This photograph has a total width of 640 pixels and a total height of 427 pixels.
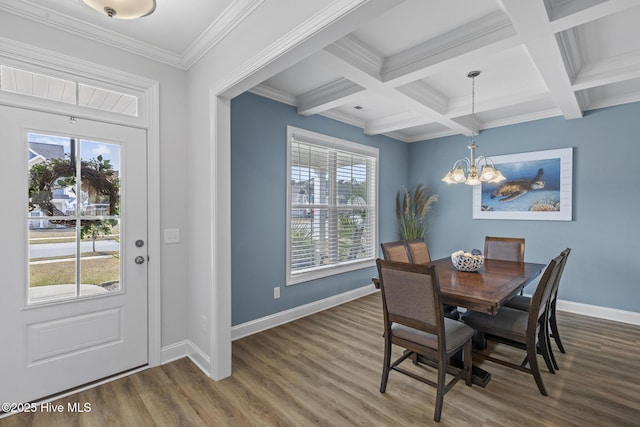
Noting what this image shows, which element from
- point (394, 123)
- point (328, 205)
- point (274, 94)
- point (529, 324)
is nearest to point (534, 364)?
point (529, 324)

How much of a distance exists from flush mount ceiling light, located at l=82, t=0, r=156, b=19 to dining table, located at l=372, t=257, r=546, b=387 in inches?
89.7

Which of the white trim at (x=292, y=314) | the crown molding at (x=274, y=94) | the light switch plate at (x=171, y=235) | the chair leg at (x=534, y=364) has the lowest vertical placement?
the white trim at (x=292, y=314)

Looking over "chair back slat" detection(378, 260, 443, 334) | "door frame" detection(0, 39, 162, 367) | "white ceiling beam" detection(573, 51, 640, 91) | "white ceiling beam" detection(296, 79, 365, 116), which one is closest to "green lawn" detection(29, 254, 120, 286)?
"door frame" detection(0, 39, 162, 367)

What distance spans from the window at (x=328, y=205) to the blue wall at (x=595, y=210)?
1894 millimetres

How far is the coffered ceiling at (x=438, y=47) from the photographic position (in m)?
1.98

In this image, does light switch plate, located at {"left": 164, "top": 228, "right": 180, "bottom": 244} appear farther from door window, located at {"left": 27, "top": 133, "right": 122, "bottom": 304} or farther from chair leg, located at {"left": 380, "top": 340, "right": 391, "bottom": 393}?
chair leg, located at {"left": 380, "top": 340, "right": 391, "bottom": 393}

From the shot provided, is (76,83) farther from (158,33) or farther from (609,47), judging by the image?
(609,47)

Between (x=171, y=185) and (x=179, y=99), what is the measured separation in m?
0.79

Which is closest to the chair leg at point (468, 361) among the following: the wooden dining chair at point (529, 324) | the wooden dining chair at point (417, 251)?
the wooden dining chair at point (529, 324)

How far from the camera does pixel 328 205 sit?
4.16 m

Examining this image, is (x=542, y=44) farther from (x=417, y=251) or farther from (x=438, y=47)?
(x=417, y=251)

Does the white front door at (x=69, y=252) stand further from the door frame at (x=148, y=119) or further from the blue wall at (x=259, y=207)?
the blue wall at (x=259, y=207)

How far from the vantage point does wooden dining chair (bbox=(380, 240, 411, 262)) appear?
300 cm

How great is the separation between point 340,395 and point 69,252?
2.24 m
